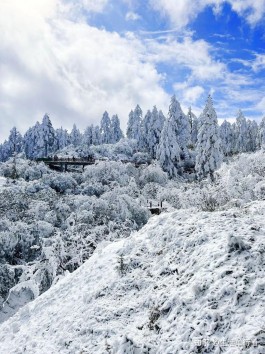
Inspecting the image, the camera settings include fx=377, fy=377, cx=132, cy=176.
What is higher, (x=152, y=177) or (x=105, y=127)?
(x=105, y=127)

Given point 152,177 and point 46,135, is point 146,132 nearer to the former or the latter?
point 46,135

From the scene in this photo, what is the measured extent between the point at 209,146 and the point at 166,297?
42.8m

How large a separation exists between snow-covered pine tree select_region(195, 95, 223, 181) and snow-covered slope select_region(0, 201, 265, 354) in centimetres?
3780

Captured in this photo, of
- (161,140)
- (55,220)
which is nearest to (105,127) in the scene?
(161,140)

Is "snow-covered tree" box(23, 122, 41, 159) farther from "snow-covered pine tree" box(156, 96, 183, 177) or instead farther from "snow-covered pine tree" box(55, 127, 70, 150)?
"snow-covered pine tree" box(156, 96, 183, 177)

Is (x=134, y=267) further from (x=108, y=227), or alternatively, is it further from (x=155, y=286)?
(x=108, y=227)

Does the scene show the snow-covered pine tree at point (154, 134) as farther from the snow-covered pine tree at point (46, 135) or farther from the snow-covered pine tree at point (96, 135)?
the snow-covered pine tree at point (46, 135)

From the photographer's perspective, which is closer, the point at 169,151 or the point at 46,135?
the point at 169,151

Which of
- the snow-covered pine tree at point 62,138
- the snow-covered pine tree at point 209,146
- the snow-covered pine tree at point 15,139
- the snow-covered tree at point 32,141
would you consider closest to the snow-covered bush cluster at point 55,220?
the snow-covered pine tree at point 209,146

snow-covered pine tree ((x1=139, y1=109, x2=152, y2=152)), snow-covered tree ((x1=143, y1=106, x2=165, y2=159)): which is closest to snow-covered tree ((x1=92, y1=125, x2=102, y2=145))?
snow-covered pine tree ((x1=139, y1=109, x2=152, y2=152))

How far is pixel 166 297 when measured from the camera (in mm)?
8531

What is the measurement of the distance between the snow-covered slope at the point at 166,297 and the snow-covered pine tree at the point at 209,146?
124 feet

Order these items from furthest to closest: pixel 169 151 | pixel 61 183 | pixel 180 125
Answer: pixel 180 125, pixel 169 151, pixel 61 183

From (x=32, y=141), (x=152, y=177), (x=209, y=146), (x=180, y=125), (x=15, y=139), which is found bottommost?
(x=152, y=177)
